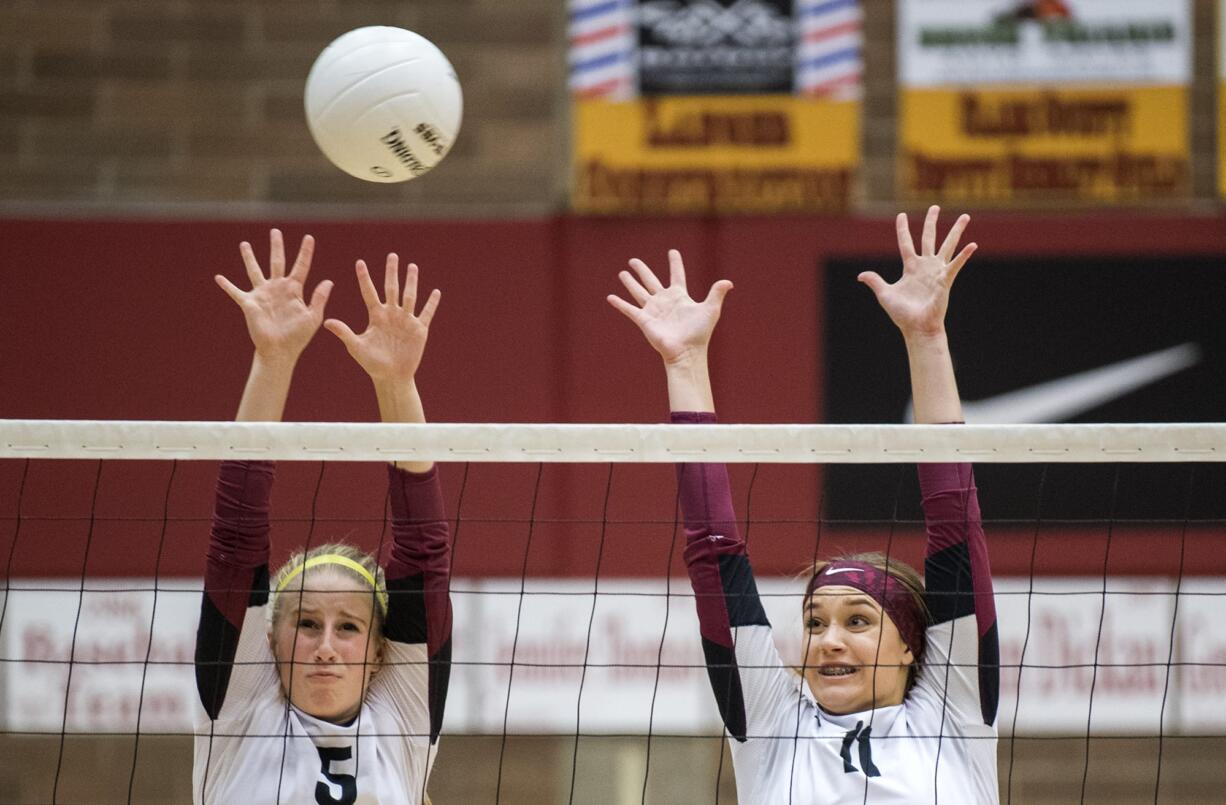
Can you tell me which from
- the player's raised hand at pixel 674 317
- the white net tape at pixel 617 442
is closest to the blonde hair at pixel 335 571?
the white net tape at pixel 617 442

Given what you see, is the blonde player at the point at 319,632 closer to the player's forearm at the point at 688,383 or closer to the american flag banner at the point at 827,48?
the player's forearm at the point at 688,383

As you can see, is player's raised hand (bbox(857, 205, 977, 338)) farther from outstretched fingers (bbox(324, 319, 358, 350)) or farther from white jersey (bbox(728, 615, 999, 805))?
outstretched fingers (bbox(324, 319, 358, 350))

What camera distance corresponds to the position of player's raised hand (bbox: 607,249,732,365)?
3086 millimetres

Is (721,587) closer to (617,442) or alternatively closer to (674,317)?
(617,442)

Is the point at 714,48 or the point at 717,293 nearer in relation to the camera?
the point at 717,293

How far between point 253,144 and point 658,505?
284 centimetres

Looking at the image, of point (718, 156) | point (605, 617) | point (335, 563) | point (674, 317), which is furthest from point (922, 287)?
point (718, 156)

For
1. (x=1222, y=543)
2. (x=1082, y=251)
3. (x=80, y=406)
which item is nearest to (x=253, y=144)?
(x=80, y=406)

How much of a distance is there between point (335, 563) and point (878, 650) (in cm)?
119

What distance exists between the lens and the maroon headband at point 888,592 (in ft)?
9.85

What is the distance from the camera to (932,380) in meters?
3.00

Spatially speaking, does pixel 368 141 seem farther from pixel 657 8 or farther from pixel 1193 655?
pixel 1193 655

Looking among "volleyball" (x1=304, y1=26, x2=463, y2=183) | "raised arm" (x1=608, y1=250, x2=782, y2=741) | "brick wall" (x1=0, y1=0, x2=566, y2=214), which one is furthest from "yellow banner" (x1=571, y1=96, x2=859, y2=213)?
"raised arm" (x1=608, y1=250, x2=782, y2=741)

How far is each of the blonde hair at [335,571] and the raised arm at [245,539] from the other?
0.47 feet
